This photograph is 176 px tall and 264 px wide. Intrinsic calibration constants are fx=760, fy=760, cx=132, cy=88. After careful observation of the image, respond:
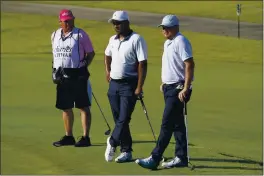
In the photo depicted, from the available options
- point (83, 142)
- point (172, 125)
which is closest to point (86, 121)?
point (83, 142)

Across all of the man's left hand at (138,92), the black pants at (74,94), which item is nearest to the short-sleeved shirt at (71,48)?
the black pants at (74,94)

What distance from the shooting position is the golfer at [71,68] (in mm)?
10008

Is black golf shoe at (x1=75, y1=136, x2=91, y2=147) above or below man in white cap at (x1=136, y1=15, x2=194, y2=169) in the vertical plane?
below

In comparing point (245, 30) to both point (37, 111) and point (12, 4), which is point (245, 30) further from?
point (37, 111)

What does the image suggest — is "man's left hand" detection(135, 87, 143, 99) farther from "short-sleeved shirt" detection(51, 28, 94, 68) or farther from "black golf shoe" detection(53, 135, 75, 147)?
"black golf shoe" detection(53, 135, 75, 147)

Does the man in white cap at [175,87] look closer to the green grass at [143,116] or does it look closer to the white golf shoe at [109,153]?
the green grass at [143,116]

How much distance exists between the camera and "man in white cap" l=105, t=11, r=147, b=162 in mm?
8969

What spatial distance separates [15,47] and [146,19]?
36.1 ft

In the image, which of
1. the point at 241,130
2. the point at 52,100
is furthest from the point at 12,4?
the point at 241,130

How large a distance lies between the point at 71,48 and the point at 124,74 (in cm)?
116

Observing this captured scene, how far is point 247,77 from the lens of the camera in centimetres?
1903

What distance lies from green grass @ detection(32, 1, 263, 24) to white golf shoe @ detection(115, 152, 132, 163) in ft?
86.5

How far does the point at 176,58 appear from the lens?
862 cm

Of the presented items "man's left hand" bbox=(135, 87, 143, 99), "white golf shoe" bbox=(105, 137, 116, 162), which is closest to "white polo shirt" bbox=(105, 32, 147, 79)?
"man's left hand" bbox=(135, 87, 143, 99)
